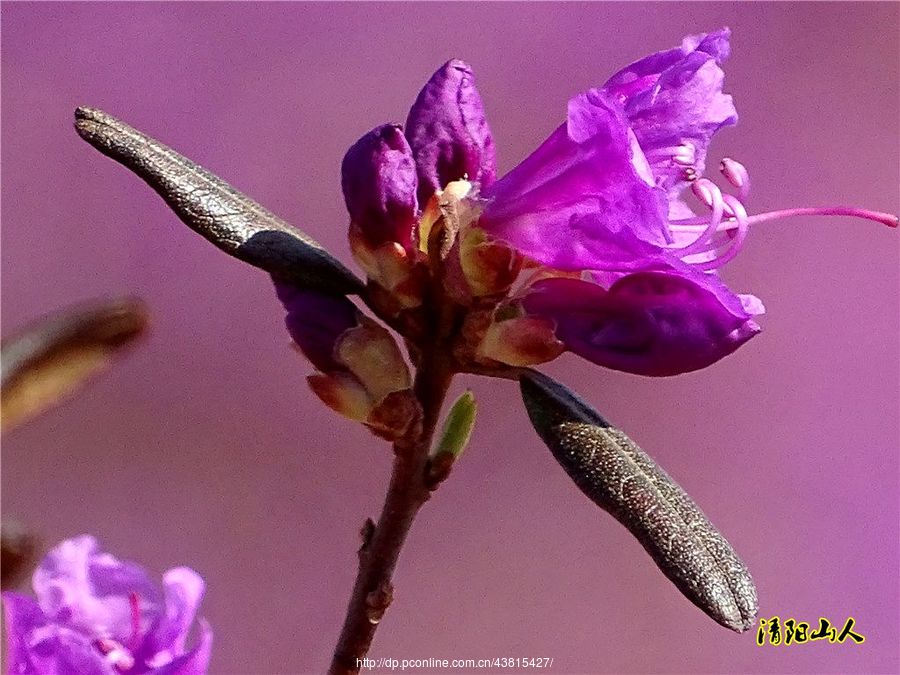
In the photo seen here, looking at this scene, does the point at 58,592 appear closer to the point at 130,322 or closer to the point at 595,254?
the point at 130,322

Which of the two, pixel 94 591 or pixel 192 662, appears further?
pixel 94 591

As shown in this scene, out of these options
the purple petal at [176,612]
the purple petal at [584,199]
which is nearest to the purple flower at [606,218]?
the purple petal at [584,199]

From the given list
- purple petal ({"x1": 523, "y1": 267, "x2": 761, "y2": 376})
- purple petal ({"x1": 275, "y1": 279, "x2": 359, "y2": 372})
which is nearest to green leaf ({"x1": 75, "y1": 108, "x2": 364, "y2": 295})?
purple petal ({"x1": 275, "y1": 279, "x2": 359, "y2": 372})

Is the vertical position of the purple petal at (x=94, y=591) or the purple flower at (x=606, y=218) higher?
the purple flower at (x=606, y=218)

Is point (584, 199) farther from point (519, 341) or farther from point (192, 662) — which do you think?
point (192, 662)

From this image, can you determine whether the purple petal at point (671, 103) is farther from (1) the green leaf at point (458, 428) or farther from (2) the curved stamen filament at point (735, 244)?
(1) the green leaf at point (458, 428)

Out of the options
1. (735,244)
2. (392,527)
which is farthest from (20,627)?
(735,244)
